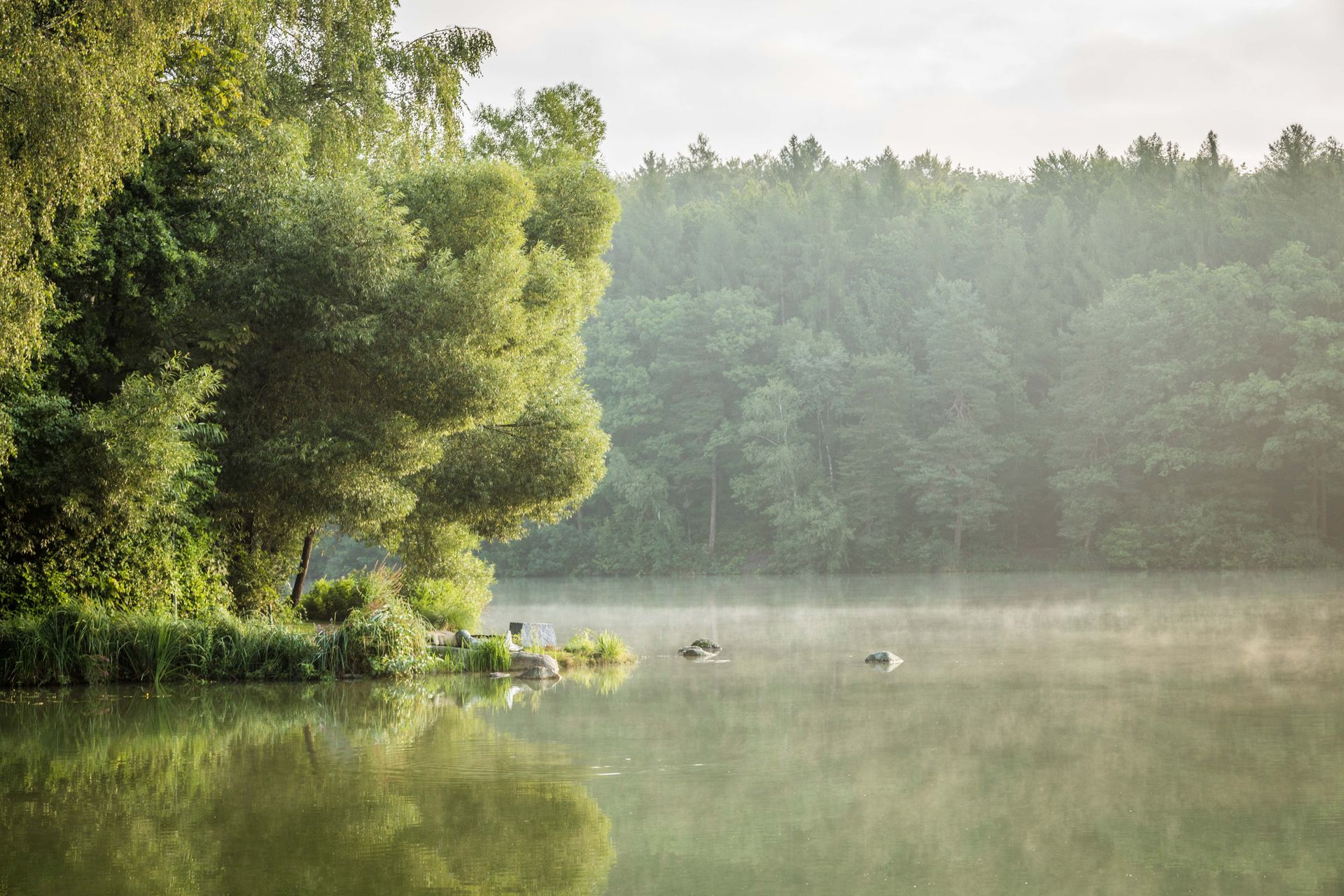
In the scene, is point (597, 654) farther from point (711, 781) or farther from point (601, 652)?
point (711, 781)

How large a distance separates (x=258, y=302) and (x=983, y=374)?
43.8 m

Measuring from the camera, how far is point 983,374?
A: 54.8m

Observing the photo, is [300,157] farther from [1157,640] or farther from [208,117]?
[1157,640]

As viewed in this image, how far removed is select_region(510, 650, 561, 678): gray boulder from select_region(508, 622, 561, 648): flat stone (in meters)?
2.02

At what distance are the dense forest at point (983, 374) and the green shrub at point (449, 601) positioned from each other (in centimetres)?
3327

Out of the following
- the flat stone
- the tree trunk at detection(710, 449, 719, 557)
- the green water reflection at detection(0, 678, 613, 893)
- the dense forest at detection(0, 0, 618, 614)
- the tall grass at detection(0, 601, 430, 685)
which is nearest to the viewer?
the green water reflection at detection(0, 678, 613, 893)

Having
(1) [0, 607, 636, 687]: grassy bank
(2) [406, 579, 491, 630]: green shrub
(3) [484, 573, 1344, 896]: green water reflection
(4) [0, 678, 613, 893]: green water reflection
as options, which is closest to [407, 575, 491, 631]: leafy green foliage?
(2) [406, 579, 491, 630]: green shrub

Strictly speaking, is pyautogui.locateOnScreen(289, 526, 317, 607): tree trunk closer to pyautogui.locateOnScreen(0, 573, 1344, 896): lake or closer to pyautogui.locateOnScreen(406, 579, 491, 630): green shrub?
pyautogui.locateOnScreen(406, 579, 491, 630): green shrub

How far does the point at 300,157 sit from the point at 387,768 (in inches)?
398

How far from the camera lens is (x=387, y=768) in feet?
25.7

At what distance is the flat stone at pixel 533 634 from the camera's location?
17656mm

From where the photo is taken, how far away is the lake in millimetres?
5434

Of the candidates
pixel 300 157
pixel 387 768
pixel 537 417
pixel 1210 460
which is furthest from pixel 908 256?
pixel 387 768

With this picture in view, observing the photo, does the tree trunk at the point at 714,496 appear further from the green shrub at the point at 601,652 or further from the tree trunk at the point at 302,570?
the green shrub at the point at 601,652
